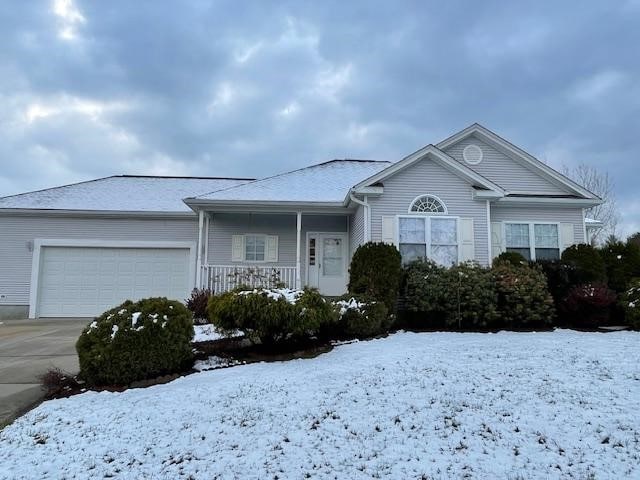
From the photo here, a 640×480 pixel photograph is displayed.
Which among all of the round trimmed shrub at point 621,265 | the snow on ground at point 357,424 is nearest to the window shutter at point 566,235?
the round trimmed shrub at point 621,265

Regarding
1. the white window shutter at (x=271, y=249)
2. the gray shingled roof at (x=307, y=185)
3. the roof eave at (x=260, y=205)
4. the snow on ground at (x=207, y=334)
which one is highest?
the gray shingled roof at (x=307, y=185)

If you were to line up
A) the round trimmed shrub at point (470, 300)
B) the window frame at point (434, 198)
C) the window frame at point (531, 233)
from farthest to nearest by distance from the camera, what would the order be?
the window frame at point (531, 233) → the window frame at point (434, 198) → the round trimmed shrub at point (470, 300)

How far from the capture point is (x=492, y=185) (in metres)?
11.2

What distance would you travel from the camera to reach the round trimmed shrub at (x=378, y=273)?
9.48 m

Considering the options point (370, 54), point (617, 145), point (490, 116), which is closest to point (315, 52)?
point (370, 54)

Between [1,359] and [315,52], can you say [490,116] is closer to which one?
[315,52]

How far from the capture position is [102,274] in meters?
13.4

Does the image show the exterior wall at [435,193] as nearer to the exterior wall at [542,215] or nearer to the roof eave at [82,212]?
the exterior wall at [542,215]

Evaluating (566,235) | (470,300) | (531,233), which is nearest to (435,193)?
(470,300)

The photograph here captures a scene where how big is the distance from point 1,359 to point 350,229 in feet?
29.6

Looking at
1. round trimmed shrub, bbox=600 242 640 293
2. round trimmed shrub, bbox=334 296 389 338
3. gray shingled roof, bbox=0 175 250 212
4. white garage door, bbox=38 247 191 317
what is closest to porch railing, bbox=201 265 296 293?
white garage door, bbox=38 247 191 317

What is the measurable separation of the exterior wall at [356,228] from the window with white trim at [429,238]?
1010 millimetres

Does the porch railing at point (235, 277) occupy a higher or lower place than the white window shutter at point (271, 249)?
lower

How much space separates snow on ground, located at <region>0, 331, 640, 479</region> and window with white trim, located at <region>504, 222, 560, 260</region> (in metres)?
6.39
